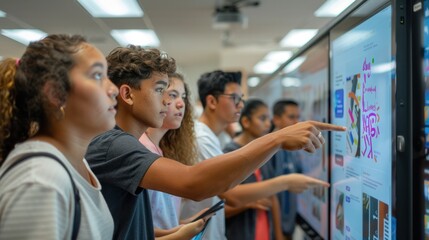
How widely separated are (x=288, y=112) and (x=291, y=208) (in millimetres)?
708

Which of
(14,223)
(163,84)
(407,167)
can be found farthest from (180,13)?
(14,223)

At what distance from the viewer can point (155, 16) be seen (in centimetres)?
434

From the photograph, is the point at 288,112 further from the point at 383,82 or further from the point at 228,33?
the point at 228,33

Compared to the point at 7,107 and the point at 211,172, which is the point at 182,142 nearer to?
the point at 211,172

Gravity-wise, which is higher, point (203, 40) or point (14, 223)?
point (203, 40)

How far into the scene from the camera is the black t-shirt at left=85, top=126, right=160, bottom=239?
1.08 m

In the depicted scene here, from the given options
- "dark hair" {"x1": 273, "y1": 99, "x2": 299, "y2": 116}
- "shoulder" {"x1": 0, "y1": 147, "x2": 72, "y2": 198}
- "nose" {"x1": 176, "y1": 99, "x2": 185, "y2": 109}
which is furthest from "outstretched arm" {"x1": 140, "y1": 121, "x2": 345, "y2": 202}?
"dark hair" {"x1": 273, "y1": 99, "x2": 299, "y2": 116}

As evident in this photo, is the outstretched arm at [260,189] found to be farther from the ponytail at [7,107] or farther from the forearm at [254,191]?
the ponytail at [7,107]

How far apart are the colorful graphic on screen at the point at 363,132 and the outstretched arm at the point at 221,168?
0.32m

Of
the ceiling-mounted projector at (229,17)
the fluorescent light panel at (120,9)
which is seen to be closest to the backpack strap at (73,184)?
the fluorescent light panel at (120,9)

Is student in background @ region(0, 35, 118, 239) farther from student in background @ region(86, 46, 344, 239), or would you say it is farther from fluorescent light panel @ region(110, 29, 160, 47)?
fluorescent light panel @ region(110, 29, 160, 47)

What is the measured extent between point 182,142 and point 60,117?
3.04ft

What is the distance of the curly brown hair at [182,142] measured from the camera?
1.78 m

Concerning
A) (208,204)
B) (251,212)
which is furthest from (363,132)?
(251,212)
